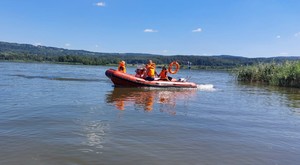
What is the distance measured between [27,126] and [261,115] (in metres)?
7.40

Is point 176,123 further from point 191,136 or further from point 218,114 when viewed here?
point 218,114

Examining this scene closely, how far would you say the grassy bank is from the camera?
2692 cm

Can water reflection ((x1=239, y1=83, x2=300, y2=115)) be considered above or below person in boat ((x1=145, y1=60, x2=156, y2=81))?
below

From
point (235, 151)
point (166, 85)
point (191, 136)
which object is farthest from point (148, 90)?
point (235, 151)

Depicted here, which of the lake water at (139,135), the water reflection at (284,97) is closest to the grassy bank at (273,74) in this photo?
the water reflection at (284,97)

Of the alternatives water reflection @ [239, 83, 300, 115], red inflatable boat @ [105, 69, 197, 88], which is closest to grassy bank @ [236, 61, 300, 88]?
water reflection @ [239, 83, 300, 115]

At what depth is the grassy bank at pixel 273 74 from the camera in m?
26.9

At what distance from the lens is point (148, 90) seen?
19.4 meters

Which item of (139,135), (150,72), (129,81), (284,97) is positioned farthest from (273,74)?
(139,135)

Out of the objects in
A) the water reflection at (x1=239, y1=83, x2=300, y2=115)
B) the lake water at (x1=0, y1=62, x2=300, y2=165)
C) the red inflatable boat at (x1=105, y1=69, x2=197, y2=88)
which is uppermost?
the red inflatable boat at (x1=105, y1=69, x2=197, y2=88)

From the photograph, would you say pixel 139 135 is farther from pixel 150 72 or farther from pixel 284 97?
pixel 284 97

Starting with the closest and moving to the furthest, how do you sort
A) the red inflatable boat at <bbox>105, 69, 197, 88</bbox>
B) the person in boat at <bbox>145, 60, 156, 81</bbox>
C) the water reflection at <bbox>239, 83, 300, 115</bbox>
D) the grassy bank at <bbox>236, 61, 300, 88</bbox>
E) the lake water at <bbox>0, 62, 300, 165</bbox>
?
the lake water at <bbox>0, 62, 300, 165</bbox> → the water reflection at <bbox>239, 83, 300, 115</bbox> → the red inflatable boat at <bbox>105, 69, 197, 88</bbox> → the person in boat at <bbox>145, 60, 156, 81</bbox> → the grassy bank at <bbox>236, 61, 300, 88</bbox>

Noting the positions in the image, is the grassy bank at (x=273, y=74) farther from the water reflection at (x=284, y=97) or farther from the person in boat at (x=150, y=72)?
the person in boat at (x=150, y=72)

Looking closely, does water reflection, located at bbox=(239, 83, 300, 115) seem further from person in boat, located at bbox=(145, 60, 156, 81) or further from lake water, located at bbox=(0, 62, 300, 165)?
person in boat, located at bbox=(145, 60, 156, 81)
